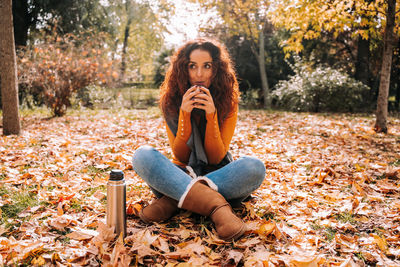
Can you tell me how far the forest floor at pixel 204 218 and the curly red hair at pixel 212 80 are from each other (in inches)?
33.3

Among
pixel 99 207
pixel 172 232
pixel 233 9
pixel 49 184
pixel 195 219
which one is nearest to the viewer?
pixel 172 232

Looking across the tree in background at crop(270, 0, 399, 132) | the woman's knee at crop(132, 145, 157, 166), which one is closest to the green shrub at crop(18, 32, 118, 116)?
the tree in background at crop(270, 0, 399, 132)

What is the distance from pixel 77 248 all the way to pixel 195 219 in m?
0.84

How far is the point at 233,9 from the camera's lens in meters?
11.1

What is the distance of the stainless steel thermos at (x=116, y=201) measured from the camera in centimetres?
175

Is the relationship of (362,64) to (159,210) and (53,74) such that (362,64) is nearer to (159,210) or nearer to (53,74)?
(53,74)

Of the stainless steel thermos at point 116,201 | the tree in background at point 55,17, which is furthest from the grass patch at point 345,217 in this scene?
the tree in background at point 55,17

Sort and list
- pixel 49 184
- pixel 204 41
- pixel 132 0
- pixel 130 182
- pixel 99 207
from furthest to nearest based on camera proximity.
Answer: pixel 132 0 → pixel 130 182 → pixel 49 184 → pixel 204 41 → pixel 99 207

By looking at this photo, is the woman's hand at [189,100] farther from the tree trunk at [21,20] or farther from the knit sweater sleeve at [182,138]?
the tree trunk at [21,20]

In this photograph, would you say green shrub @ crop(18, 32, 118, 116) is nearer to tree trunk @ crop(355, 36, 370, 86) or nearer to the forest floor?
the forest floor

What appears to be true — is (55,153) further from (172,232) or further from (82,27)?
(82,27)

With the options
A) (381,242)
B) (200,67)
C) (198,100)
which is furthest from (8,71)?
(381,242)

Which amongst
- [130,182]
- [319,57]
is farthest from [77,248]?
[319,57]

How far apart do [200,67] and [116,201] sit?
130 centimetres
